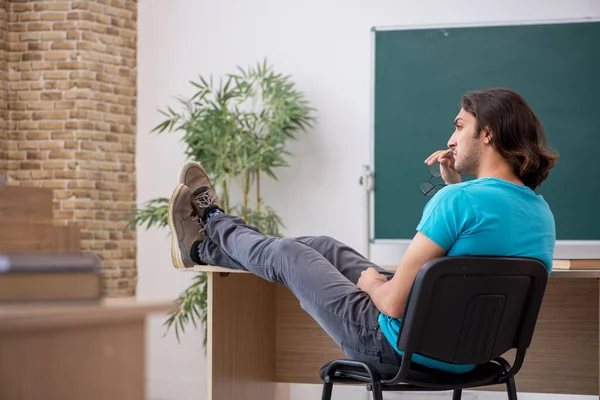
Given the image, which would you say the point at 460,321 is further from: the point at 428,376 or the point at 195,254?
the point at 195,254

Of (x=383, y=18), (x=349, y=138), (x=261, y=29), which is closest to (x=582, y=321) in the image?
(x=349, y=138)

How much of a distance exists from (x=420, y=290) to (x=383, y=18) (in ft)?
11.3

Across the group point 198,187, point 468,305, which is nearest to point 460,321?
point 468,305

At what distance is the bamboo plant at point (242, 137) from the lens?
4.89m

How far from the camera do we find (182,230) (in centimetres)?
281

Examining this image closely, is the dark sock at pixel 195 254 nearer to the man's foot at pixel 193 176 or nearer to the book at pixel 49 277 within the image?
the man's foot at pixel 193 176

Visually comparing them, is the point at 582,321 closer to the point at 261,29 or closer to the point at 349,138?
the point at 349,138

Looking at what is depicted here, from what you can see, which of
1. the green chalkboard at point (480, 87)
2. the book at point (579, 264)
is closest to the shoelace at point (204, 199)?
the book at point (579, 264)

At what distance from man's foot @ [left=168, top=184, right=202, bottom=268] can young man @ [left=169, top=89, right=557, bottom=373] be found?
0.17m

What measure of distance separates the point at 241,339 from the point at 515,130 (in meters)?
1.46

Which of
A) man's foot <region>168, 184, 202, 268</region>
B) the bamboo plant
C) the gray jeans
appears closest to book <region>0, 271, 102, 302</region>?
Result: the gray jeans

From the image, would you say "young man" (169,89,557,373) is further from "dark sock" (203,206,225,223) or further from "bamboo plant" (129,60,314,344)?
"bamboo plant" (129,60,314,344)

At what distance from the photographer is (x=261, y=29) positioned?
538 centimetres

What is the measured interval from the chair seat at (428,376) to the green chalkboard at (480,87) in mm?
2212
